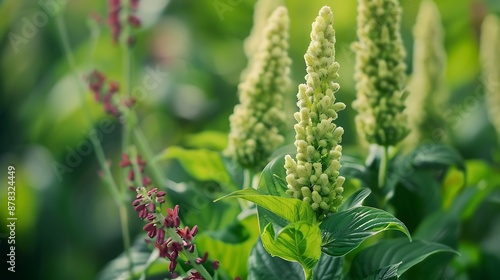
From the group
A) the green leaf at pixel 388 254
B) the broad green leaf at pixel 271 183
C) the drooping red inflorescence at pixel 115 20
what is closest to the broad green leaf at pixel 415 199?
the green leaf at pixel 388 254

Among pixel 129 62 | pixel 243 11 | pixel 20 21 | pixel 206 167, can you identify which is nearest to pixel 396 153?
pixel 206 167

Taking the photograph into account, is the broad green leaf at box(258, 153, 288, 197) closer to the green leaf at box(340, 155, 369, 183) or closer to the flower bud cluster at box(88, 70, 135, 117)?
the green leaf at box(340, 155, 369, 183)

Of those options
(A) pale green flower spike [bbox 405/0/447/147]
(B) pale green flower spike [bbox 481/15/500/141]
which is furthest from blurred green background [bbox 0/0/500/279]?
(A) pale green flower spike [bbox 405/0/447/147]

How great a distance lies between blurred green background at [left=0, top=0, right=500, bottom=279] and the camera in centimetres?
166

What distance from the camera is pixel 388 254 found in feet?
2.46

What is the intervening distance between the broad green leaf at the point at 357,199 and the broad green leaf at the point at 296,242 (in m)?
0.05

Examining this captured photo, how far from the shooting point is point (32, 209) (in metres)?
1.68

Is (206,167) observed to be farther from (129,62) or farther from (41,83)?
(41,83)

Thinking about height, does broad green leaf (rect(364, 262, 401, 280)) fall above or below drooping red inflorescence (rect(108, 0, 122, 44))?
below

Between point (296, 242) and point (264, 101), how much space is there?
224 mm

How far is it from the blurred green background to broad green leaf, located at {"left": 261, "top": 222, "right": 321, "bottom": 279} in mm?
829

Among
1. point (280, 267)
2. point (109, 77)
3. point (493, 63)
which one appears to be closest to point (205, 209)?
point (280, 267)

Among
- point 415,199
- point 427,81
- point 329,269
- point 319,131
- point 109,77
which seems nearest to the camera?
point 319,131

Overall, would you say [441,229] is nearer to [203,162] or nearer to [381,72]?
[381,72]
